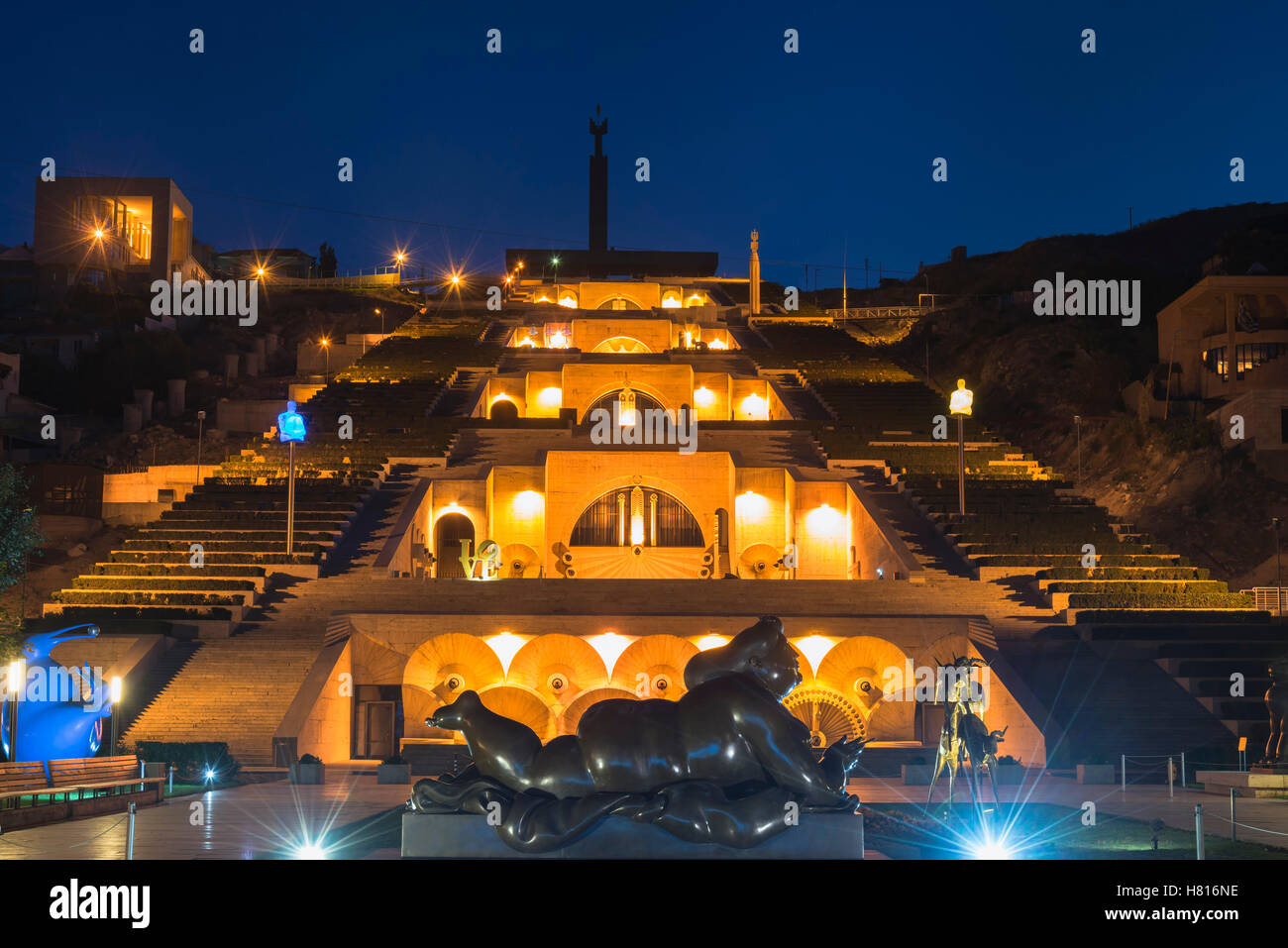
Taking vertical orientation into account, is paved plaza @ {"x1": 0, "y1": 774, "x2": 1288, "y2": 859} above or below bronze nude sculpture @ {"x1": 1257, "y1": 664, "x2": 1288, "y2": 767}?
below

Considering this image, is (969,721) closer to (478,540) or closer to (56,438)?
(478,540)

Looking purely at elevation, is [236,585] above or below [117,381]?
below

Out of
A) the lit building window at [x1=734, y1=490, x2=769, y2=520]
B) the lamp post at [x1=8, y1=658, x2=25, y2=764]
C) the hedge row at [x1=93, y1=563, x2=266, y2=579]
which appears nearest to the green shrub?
the lamp post at [x1=8, y1=658, x2=25, y2=764]

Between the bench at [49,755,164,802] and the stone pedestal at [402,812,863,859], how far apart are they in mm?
7265

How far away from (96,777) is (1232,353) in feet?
158

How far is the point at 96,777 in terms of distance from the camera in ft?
50.4

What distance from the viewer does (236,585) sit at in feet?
84.6

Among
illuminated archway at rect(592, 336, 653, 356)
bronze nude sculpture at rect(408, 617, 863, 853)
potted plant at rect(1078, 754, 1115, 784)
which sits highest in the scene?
illuminated archway at rect(592, 336, 653, 356)

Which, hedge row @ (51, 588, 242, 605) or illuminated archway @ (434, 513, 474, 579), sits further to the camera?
illuminated archway @ (434, 513, 474, 579)

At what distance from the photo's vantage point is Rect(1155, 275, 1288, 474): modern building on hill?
45.5m

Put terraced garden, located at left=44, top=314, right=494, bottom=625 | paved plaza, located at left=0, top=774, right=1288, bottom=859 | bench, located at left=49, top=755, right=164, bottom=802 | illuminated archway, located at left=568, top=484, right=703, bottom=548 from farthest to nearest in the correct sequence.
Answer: illuminated archway, located at left=568, top=484, right=703, bottom=548, terraced garden, located at left=44, top=314, right=494, bottom=625, bench, located at left=49, top=755, right=164, bottom=802, paved plaza, located at left=0, top=774, right=1288, bottom=859

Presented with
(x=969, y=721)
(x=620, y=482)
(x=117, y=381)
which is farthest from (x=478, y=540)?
(x=117, y=381)

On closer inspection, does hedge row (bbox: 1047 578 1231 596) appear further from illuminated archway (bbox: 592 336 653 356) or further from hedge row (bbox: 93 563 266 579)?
illuminated archway (bbox: 592 336 653 356)

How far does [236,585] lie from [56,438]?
1263 inches
